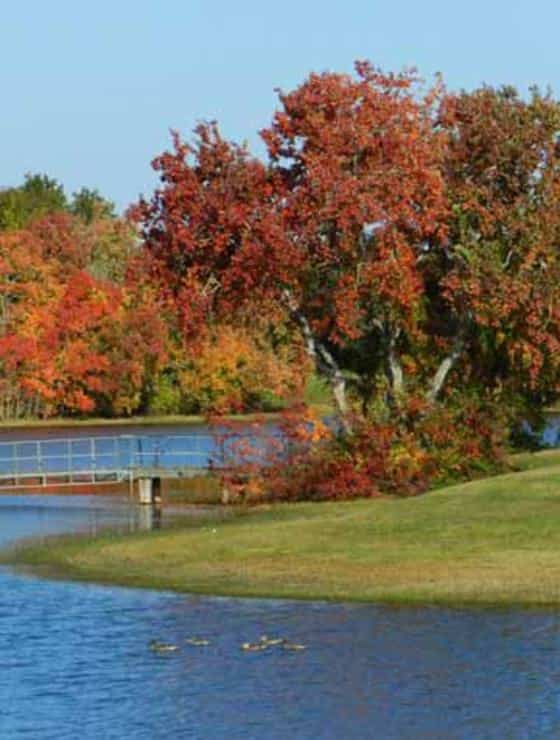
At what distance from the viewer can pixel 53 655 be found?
99.7 feet

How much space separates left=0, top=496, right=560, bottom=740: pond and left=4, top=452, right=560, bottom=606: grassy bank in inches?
63.6

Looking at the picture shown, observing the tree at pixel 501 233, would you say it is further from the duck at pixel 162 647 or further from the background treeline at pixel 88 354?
the background treeline at pixel 88 354

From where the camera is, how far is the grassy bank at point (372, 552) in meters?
35.4

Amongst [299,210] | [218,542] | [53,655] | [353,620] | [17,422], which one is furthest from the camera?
[17,422]

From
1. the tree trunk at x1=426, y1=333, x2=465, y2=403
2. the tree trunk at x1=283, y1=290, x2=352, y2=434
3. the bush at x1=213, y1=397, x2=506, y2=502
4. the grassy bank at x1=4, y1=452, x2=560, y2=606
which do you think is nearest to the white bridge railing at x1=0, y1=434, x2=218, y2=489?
the bush at x1=213, y1=397, x2=506, y2=502

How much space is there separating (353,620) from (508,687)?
6.14 m

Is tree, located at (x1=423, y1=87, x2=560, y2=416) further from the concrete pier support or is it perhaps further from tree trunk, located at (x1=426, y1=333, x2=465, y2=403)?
the concrete pier support

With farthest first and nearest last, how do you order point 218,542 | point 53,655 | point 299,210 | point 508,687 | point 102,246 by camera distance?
point 102,246, point 299,210, point 218,542, point 53,655, point 508,687

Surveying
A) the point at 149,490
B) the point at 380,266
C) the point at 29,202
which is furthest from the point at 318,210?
the point at 29,202

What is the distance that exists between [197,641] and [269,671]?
2.94 metres

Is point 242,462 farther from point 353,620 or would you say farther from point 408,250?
point 353,620

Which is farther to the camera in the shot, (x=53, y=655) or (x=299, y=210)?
(x=299, y=210)

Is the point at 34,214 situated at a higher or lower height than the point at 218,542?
higher

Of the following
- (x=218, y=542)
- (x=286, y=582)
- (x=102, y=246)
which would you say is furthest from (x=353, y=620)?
(x=102, y=246)
